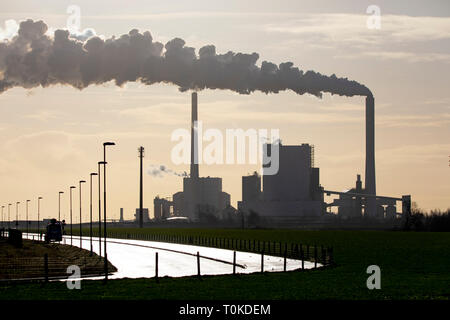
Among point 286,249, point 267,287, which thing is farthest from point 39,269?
point 267,287

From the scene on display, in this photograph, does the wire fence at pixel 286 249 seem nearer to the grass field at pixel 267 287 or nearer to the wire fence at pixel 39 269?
the grass field at pixel 267 287

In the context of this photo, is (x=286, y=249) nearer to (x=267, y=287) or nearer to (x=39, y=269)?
(x=39, y=269)

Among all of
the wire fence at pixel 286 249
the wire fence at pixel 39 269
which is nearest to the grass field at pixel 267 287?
the wire fence at pixel 286 249

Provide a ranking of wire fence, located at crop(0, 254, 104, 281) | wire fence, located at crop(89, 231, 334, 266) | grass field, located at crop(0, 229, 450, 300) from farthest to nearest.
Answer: wire fence, located at crop(89, 231, 334, 266), wire fence, located at crop(0, 254, 104, 281), grass field, located at crop(0, 229, 450, 300)

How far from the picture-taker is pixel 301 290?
36.9 meters

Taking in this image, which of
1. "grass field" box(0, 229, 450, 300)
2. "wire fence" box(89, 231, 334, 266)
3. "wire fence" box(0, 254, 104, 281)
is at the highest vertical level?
"grass field" box(0, 229, 450, 300)

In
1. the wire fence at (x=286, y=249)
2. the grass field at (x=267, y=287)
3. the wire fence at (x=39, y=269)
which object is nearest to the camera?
the grass field at (x=267, y=287)

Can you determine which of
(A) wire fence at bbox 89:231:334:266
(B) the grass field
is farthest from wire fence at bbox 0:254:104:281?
(A) wire fence at bbox 89:231:334:266

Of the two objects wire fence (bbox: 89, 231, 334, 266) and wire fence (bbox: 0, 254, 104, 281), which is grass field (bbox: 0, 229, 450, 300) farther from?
wire fence (bbox: 0, 254, 104, 281)

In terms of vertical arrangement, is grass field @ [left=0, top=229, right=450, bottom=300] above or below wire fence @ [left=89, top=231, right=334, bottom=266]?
above

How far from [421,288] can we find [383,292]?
2970 mm
